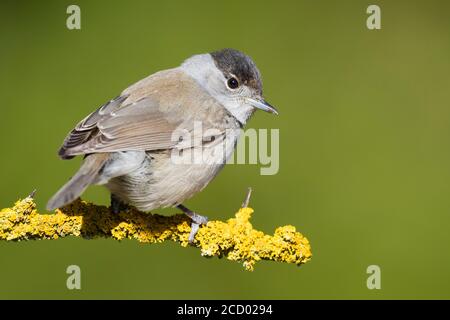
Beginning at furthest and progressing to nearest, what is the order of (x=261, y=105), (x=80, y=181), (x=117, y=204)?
(x=261, y=105), (x=117, y=204), (x=80, y=181)

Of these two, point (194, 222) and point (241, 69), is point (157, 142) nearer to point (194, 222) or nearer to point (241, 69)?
point (194, 222)

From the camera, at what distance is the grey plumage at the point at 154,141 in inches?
126

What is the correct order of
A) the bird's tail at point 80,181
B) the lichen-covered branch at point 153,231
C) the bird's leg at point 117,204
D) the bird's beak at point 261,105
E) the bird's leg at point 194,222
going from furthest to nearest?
the bird's beak at point 261,105 < the bird's leg at point 117,204 < the bird's leg at point 194,222 < the lichen-covered branch at point 153,231 < the bird's tail at point 80,181

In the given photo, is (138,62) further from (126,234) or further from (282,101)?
(126,234)

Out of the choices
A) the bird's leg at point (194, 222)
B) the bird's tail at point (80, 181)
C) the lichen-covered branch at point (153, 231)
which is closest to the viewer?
the bird's tail at point (80, 181)

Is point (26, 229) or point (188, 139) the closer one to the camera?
point (26, 229)

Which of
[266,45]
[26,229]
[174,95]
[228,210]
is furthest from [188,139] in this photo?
[266,45]

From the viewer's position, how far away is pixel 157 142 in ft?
10.8

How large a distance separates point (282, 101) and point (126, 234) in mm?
2117

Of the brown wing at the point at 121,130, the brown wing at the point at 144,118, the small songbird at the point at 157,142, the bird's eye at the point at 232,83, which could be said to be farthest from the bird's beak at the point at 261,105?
the brown wing at the point at 121,130

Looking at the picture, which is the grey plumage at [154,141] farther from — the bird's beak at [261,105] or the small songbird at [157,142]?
the bird's beak at [261,105]

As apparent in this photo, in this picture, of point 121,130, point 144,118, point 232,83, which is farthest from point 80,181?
point 232,83

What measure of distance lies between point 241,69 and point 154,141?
802mm

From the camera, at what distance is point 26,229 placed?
9.25 feet
